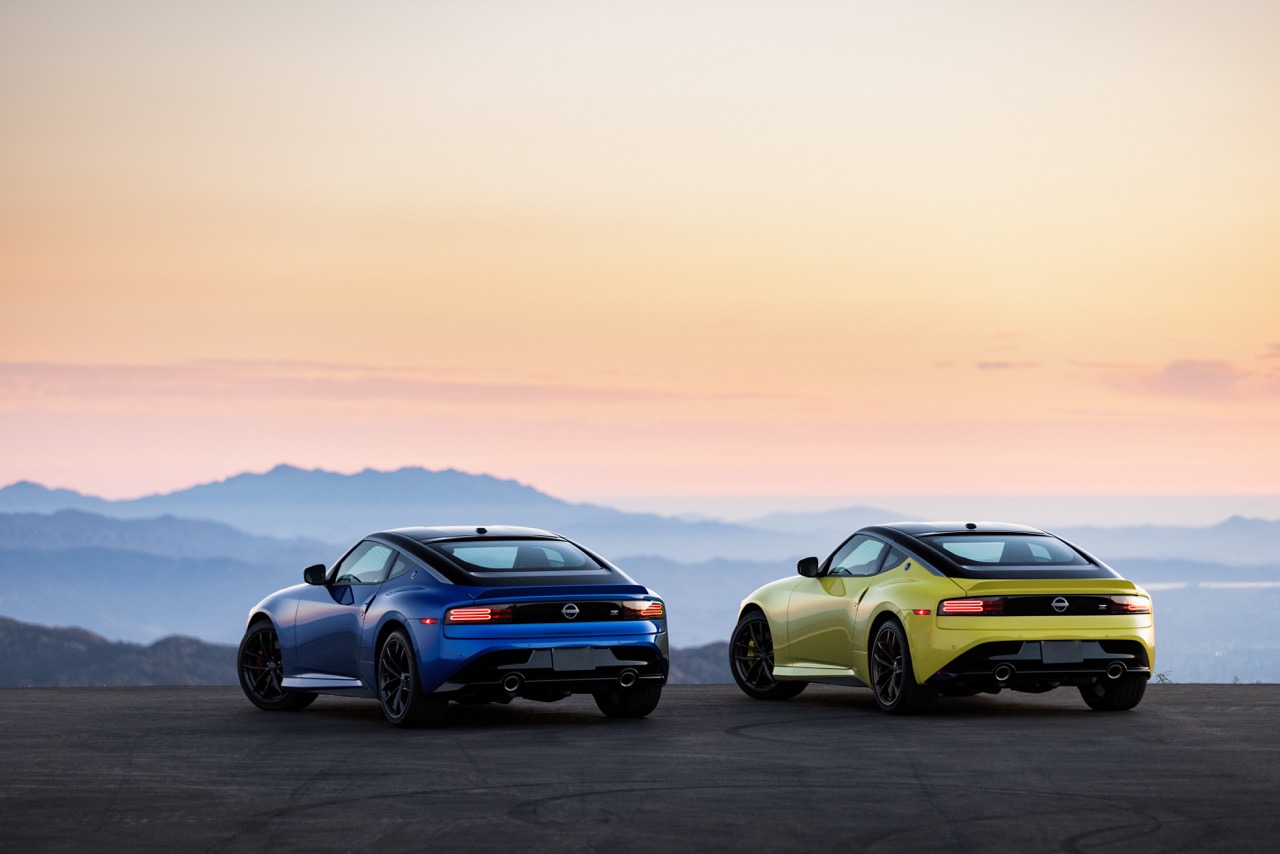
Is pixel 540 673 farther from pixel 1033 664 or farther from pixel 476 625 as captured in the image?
pixel 1033 664

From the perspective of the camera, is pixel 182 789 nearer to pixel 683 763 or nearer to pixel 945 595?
pixel 683 763

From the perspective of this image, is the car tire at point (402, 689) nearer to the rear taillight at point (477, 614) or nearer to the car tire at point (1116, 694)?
the rear taillight at point (477, 614)

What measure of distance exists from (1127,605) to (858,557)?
2410 millimetres

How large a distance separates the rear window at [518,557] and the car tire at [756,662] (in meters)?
2.74

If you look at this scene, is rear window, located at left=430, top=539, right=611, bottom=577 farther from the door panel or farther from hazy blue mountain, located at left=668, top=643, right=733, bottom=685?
hazy blue mountain, located at left=668, top=643, right=733, bottom=685

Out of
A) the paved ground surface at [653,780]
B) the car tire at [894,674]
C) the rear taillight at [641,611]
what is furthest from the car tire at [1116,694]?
the rear taillight at [641,611]

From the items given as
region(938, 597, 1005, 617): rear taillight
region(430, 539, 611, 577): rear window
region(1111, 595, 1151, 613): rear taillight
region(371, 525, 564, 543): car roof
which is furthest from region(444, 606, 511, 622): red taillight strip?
region(1111, 595, 1151, 613): rear taillight

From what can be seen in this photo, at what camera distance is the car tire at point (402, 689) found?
14.7m

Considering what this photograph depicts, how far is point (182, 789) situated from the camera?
1109 centimetres

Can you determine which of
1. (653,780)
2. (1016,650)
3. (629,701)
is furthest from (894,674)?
(653,780)

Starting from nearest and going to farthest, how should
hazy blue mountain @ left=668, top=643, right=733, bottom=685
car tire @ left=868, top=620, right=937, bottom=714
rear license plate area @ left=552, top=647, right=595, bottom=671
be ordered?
1. rear license plate area @ left=552, top=647, right=595, bottom=671
2. car tire @ left=868, top=620, right=937, bottom=714
3. hazy blue mountain @ left=668, top=643, right=733, bottom=685

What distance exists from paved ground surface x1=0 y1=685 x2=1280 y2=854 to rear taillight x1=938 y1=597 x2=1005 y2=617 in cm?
84

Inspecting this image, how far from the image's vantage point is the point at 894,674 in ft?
51.7

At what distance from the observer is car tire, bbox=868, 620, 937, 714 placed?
50.6 feet
